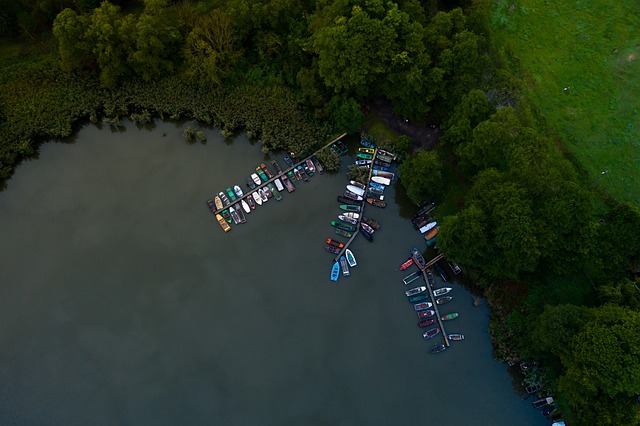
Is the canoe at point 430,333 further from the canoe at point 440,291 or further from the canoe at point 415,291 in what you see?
the canoe at point 415,291

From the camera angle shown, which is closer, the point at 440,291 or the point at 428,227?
the point at 440,291

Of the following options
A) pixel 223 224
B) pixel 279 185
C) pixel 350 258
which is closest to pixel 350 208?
pixel 350 258

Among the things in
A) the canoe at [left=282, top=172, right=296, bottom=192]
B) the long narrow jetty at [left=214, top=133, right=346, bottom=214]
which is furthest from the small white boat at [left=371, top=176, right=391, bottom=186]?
the canoe at [left=282, top=172, right=296, bottom=192]

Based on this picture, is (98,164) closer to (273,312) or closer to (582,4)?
(273,312)

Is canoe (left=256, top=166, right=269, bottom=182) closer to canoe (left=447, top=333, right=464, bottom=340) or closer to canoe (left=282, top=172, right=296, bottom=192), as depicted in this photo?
canoe (left=282, top=172, right=296, bottom=192)

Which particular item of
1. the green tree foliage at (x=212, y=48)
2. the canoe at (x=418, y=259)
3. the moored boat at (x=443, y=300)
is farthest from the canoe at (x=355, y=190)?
the green tree foliage at (x=212, y=48)

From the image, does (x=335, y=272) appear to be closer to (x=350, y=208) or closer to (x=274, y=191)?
(x=350, y=208)

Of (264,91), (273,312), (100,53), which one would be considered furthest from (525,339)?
(100,53)
